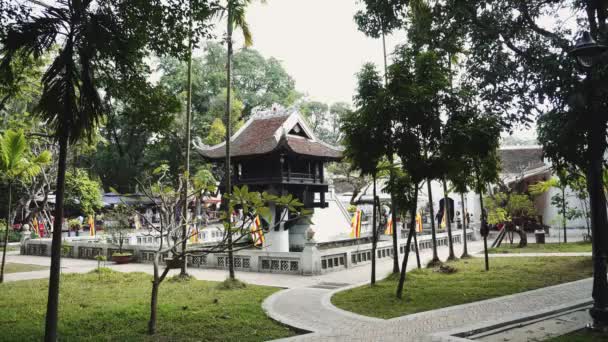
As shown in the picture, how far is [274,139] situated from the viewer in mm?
21234

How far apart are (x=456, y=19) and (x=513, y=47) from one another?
1526mm

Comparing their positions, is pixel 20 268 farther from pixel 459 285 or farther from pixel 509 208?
pixel 509 208

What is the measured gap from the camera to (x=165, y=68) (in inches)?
1692

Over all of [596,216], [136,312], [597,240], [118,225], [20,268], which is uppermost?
[118,225]

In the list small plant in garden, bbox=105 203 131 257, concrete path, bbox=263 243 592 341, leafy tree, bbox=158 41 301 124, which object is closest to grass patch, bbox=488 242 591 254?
concrete path, bbox=263 243 592 341

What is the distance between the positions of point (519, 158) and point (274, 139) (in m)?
24.5

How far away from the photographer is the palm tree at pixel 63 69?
630 centimetres

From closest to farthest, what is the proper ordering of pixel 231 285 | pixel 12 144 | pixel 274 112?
pixel 12 144, pixel 231 285, pixel 274 112

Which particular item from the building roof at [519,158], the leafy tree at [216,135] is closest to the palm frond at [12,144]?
the leafy tree at [216,135]

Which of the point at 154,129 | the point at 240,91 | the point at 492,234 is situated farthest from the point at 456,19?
the point at 240,91

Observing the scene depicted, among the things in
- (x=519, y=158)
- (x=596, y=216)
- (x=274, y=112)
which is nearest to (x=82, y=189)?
(x=274, y=112)

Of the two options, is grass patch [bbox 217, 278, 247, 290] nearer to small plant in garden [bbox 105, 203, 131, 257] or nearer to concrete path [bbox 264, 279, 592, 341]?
concrete path [bbox 264, 279, 592, 341]

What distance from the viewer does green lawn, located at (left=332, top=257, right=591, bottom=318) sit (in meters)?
9.98

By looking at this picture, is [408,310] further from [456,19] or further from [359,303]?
[456,19]
